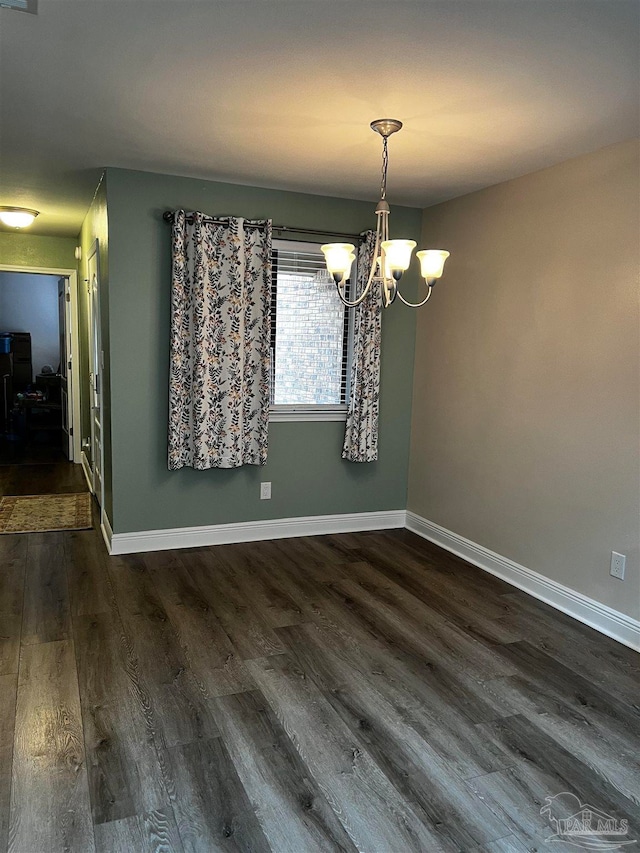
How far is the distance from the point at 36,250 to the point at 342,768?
6233 millimetres

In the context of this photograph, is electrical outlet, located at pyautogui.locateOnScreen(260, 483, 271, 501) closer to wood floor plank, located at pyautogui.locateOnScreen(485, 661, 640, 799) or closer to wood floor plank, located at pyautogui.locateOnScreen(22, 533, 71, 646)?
wood floor plank, located at pyautogui.locateOnScreen(22, 533, 71, 646)

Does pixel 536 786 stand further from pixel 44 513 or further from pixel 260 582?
pixel 44 513

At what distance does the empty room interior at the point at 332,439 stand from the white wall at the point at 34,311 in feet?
14.8

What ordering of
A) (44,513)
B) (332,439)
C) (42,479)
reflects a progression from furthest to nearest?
(42,479)
(44,513)
(332,439)

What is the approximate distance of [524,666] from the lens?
115 inches

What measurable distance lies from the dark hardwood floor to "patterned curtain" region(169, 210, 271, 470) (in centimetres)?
89

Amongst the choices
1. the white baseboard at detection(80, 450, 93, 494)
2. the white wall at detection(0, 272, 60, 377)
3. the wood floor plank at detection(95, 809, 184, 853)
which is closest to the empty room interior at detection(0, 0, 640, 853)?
the wood floor plank at detection(95, 809, 184, 853)

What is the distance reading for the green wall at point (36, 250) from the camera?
6.53 m

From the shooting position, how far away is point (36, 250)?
6.66m

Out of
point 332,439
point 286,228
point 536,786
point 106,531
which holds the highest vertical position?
point 286,228

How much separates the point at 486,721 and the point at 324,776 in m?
0.73

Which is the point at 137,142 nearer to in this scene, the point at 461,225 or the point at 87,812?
the point at 461,225

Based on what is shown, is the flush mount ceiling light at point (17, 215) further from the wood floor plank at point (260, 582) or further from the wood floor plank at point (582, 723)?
the wood floor plank at point (582, 723)

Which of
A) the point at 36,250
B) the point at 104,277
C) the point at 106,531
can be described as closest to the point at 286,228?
the point at 104,277
